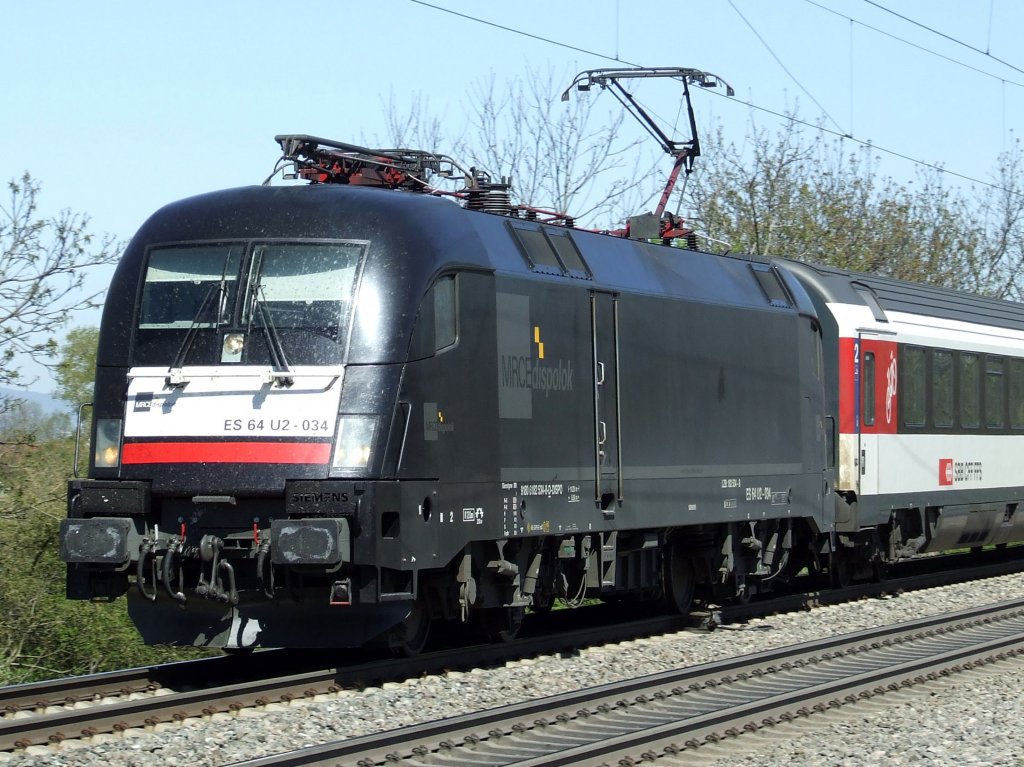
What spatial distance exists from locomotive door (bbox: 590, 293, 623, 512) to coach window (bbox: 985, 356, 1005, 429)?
9289mm

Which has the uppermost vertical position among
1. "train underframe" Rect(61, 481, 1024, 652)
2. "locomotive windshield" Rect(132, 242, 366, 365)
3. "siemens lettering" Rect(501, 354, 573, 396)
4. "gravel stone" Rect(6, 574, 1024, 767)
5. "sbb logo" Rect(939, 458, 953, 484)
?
"locomotive windshield" Rect(132, 242, 366, 365)

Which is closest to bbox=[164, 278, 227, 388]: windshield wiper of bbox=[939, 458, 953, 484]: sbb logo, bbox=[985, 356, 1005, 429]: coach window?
bbox=[939, 458, 953, 484]: sbb logo

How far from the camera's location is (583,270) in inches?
482

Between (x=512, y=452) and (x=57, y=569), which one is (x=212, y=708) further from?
(x=57, y=569)

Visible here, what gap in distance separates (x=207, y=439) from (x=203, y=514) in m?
0.51

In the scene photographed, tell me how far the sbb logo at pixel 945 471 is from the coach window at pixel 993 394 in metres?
1.25

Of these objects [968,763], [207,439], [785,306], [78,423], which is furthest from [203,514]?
[785,306]

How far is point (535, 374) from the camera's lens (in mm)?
11477

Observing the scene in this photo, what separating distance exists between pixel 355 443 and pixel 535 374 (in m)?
2.15

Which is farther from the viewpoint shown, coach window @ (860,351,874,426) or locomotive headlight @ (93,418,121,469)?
coach window @ (860,351,874,426)

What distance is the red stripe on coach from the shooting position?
32.0ft

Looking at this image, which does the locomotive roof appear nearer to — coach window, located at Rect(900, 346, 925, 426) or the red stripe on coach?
coach window, located at Rect(900, 346, 925, 426)

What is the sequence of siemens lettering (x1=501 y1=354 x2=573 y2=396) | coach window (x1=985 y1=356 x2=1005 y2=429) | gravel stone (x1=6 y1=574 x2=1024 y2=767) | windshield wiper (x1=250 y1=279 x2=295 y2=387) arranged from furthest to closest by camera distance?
coach window (x1=985 y1=356 x2=1005 y2=429), siemens lettering (x1=501 y1=354 x2=573 y2=396), windshield wiper (x1=250 y1=279 x2=295 y2=387), gravel stone (x1=6 y1=574 x2=1024 y2=767)

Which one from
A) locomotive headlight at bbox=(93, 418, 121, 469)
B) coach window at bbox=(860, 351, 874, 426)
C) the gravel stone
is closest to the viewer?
the gravel stone
